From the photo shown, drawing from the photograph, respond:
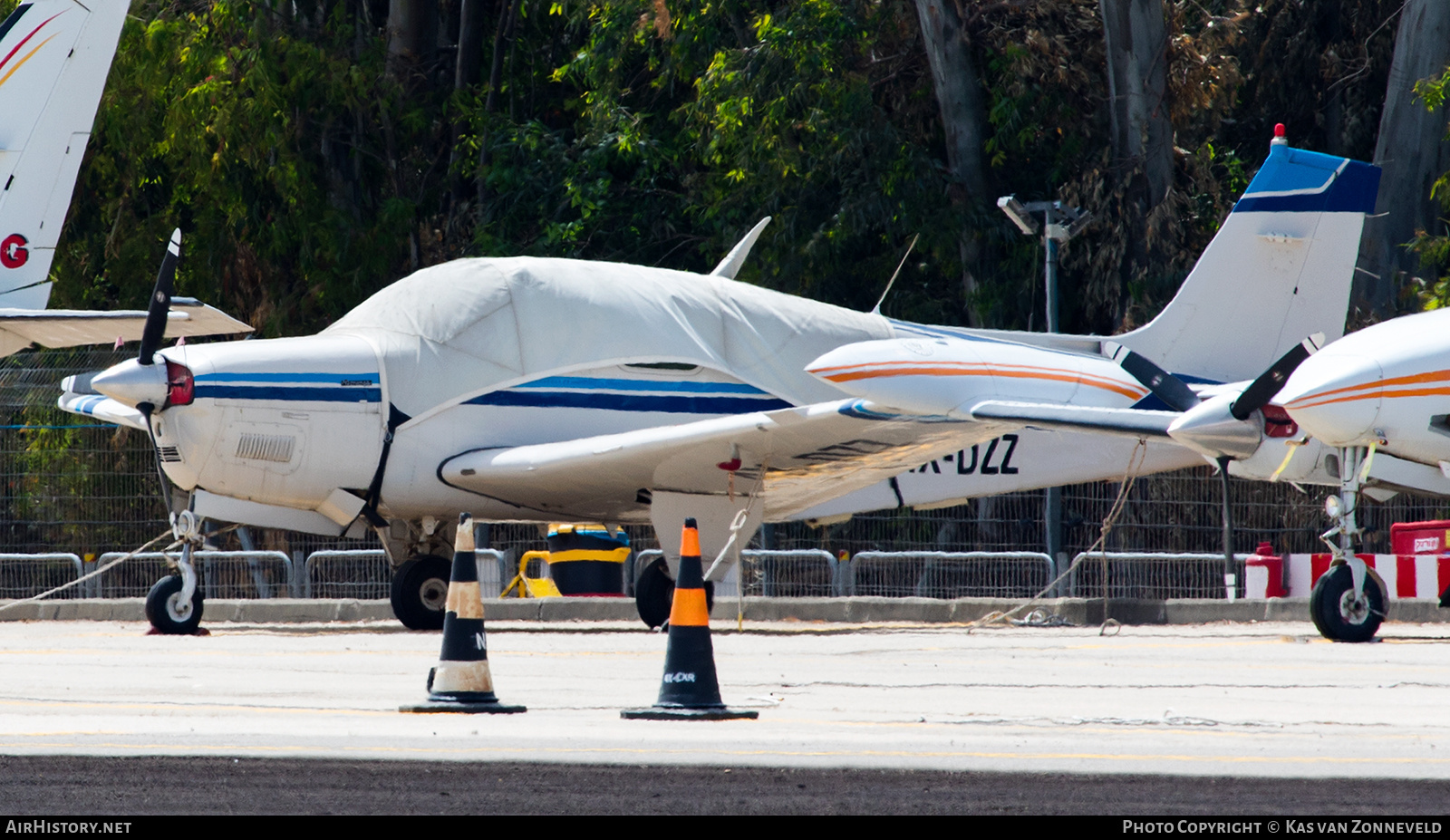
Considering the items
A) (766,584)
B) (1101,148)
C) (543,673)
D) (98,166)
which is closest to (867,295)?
(1101,148)

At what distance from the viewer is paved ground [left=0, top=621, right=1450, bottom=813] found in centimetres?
645

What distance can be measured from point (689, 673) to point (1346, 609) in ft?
22.7

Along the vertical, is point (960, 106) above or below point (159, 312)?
above

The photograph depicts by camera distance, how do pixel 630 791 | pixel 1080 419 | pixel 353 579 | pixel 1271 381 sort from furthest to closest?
pixel 353 579
pixel 1080 419
pixel 1271 381
pixel 630 791

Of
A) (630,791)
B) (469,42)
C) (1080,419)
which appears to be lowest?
(630,791)

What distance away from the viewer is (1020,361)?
50.5ft

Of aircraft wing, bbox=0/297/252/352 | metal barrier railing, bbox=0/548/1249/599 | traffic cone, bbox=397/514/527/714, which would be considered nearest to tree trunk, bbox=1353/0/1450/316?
metal barrier railing, bbox=0/548/1249/599

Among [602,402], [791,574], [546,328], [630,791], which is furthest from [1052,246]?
[630,791]

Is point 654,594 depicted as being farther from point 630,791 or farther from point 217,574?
point 630,791

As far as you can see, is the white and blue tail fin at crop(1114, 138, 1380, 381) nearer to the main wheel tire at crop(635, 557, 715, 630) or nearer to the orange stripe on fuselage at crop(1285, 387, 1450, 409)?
the orange stripe on fuselage at crop(1285, 387, 1450, 409)

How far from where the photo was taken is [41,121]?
1903 centimetres

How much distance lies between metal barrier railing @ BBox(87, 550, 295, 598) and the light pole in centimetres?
800

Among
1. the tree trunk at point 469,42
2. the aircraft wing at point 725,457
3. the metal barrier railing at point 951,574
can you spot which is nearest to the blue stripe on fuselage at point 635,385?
the aircraft wing at point 725,457

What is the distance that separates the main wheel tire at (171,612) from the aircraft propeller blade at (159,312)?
1.90m
